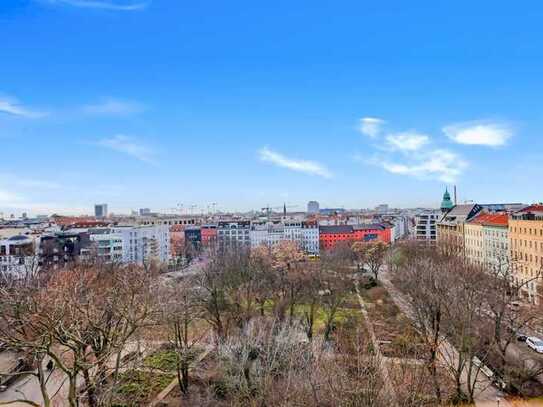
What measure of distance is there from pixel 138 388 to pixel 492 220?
167 feet

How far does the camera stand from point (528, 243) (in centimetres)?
4681

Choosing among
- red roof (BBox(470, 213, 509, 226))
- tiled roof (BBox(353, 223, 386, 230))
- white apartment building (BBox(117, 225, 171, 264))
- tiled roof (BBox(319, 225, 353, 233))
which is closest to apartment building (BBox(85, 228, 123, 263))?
white apartment building (BBox(117, 225, 171, 264))

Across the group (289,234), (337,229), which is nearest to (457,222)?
(337,229)

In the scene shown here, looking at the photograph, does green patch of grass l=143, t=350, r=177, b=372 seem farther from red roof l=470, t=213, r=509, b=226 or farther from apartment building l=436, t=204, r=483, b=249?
apartment building l=436, t=204, r=483, b=249

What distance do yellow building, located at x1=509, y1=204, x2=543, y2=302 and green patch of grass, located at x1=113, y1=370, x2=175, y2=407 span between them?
110 ft

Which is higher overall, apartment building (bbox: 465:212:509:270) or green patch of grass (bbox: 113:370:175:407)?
apartment building (bbox: 465:212:509:270)

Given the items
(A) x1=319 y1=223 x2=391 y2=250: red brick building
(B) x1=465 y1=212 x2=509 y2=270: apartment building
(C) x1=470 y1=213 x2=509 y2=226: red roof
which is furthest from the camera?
(A) x1=319 y1=223 x2=391 y2=250: red brick building

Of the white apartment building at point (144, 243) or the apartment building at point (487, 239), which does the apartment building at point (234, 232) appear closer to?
the white apartment building at point (144, 243)

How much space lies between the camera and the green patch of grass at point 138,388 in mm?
19905

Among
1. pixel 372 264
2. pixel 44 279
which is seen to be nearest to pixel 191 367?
pixel 44 279

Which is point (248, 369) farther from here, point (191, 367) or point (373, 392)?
point (373, 392)

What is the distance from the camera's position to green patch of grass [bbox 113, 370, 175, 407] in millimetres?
19905

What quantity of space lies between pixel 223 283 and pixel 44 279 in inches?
575

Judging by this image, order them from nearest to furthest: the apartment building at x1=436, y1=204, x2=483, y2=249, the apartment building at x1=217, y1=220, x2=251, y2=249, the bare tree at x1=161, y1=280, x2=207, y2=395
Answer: the bare tree at x1=161, y1=280, x2=207, y2=395, the apartment building at x1=436, y1=204, x2=483, y2=249, the apartment building at x1=217, y1=220, x2=251, y2=249
